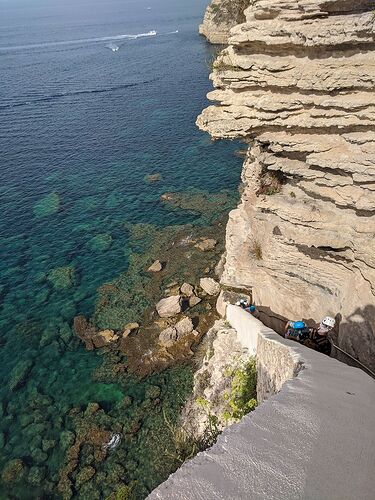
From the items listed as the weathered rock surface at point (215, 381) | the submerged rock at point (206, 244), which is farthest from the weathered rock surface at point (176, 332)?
the submerged rock at point (206, 244)

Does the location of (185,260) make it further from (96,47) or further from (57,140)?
(96,47)

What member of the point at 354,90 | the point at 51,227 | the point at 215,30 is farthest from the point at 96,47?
the point at 354,90

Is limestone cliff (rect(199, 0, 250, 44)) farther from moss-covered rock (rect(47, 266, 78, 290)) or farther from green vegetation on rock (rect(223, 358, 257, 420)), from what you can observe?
green vegetation on rock (rect(223, 358, 257, 420))

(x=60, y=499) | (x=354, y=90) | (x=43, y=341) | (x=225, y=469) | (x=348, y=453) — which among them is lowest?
(x=60, y=499)

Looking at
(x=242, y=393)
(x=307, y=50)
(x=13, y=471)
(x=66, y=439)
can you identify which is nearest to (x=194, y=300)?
(x=66, y=439)

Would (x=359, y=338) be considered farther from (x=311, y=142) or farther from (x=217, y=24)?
(x=217, y=24)

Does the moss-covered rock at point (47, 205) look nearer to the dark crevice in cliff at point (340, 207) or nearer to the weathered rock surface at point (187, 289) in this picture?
the weathered rock surface at point (187, 289)
